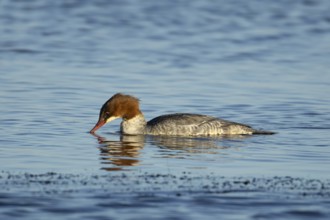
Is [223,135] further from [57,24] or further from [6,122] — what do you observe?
[57,24]

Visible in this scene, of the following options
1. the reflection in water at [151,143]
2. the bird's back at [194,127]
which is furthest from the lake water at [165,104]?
the bird's back at [194,127]

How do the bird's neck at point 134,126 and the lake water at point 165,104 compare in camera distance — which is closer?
the lake water at point 165,104

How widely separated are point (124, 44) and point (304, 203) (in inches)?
673

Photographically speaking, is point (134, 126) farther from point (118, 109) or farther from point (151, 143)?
point (151, 143)

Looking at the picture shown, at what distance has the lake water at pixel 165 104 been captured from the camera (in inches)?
408

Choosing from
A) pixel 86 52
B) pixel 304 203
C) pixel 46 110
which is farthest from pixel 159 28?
pixel 304 203

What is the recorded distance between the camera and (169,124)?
15344mm

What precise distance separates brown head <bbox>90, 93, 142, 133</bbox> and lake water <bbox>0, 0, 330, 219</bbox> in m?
0.31

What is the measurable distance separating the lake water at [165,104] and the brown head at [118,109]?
0.31 meters

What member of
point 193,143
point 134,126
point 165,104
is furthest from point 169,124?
point 165,104

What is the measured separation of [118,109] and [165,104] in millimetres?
2607

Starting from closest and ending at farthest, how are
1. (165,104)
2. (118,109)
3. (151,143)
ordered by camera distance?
(151,143), (118,109), (165,104)

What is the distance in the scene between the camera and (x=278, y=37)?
28.7 metres

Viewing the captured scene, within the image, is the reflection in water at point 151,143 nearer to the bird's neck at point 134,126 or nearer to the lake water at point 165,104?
the lake water at point 165,104
